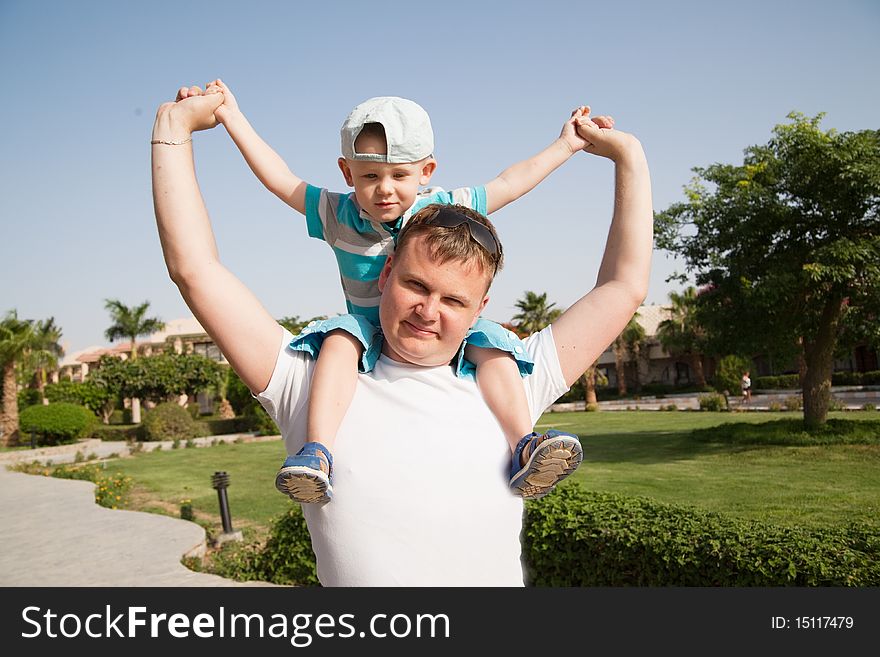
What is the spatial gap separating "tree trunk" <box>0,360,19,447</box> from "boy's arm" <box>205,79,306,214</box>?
112 ft

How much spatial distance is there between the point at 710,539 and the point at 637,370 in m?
40.4

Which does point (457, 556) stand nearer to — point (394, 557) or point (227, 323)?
point (394, 557)

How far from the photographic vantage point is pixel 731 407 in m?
28.2

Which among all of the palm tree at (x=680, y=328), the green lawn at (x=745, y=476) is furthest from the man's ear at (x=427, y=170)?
the palm tree at (x=680, y=328)

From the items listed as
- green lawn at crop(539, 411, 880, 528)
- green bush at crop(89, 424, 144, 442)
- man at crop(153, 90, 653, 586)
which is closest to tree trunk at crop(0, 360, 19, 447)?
green bush at crop(89, 424, 144, 442)

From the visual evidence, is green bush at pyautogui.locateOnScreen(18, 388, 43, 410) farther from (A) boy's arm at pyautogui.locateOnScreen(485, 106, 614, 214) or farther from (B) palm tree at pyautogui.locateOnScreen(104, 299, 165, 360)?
(A) boy's arm at pyautogui.locateOnScreen(485, 106, 614, 214)

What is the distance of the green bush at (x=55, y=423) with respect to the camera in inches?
1136

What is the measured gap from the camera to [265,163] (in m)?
1.61

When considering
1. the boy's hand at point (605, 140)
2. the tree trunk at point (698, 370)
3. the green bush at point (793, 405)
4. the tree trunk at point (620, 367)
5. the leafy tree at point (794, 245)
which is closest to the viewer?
the boy's hand at point (605, 140)

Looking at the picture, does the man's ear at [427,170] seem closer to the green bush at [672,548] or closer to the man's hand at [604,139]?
the man's hand at [604,139]

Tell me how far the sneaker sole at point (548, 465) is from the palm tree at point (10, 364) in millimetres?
34195

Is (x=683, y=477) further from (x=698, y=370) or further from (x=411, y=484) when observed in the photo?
(x=698, y=370)

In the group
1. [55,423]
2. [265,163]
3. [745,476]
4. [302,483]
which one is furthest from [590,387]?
[302,483]

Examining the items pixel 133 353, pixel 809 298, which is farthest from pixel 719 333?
pixel 133 353
